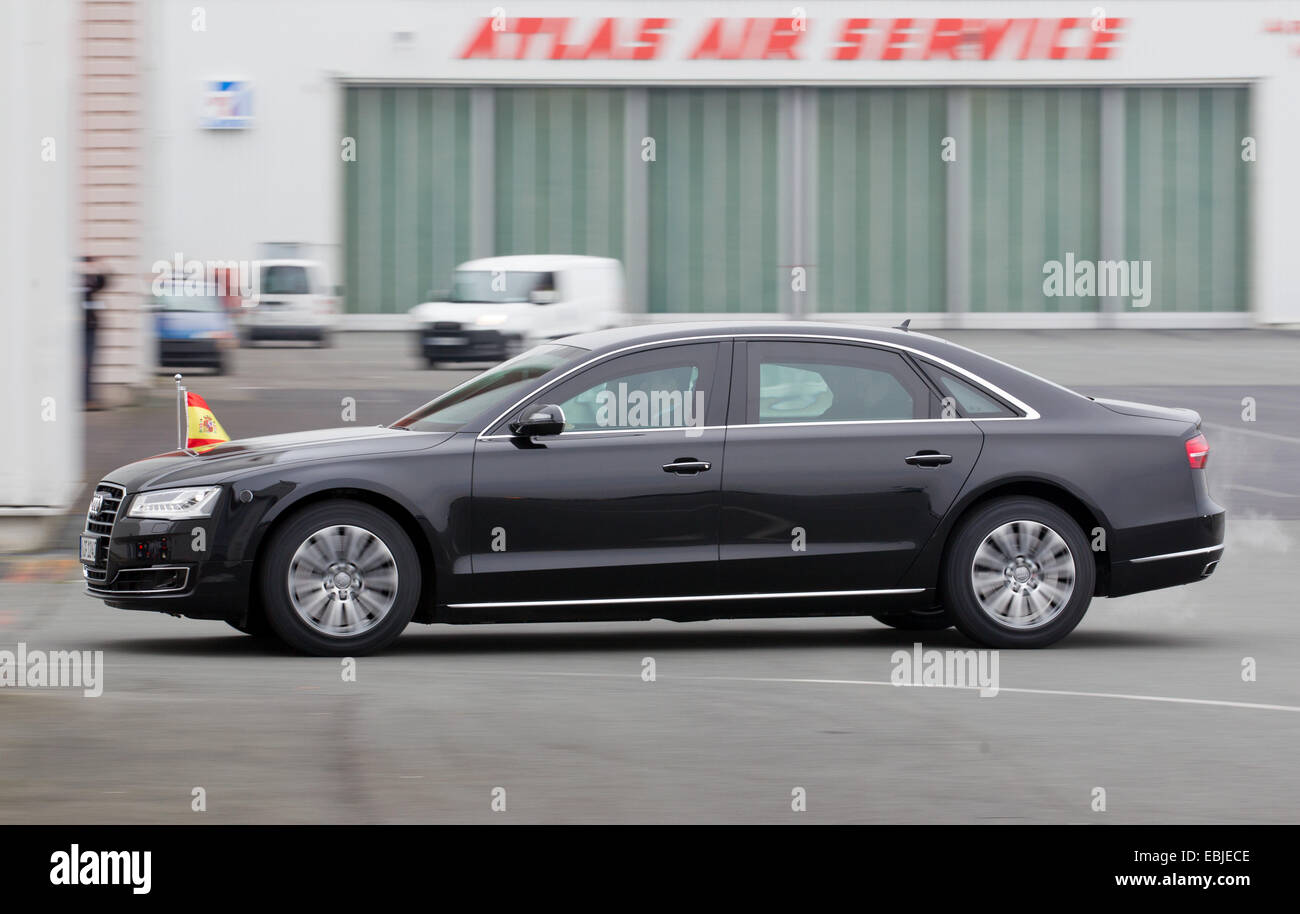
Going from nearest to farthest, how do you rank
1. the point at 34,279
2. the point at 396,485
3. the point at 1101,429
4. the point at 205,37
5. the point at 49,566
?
the point at 396,485, the point at 1101,429, the point at 49,566, the point at 34,279, the point at 205,37

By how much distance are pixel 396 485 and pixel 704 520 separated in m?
1.39

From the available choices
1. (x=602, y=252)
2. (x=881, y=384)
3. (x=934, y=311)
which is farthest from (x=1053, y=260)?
(x=881, y=384)

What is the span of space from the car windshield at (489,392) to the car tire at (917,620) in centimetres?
199

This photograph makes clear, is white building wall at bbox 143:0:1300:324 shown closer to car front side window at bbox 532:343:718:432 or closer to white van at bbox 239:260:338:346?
white van at bbox 239:260:338:346

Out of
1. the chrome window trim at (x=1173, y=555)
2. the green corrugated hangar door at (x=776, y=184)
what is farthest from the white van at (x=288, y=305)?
the chrome window trim at (x=1173, y=555)

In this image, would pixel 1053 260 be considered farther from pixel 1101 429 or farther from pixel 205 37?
pixel 1101 429

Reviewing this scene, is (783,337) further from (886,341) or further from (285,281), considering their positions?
(285,281)

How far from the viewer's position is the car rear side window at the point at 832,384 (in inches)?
375

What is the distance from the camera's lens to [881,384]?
963 centimetres

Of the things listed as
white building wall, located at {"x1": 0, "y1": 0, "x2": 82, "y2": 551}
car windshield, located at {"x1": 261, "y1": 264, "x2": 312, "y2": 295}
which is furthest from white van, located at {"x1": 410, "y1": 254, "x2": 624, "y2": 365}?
white building wall, located at {"x1": 0, "y1": 0, "x2": 82, "y2": 551}

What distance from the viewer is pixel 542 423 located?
9.16m

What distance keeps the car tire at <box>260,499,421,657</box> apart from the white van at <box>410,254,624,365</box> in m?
21.7

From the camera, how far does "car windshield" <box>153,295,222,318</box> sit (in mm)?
28898

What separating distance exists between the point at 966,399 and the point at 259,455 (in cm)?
329
